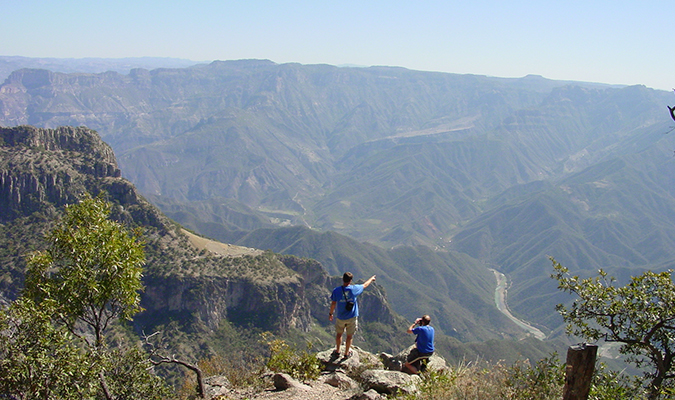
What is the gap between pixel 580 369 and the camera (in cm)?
1188

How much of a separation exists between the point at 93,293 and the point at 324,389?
10492mm

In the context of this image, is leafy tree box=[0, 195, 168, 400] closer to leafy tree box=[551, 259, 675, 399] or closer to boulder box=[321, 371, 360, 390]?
boulder box=[321, 371, 360, 390]

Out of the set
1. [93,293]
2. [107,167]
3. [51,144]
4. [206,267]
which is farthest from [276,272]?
[93,293]

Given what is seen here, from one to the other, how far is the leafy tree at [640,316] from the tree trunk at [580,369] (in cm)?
377

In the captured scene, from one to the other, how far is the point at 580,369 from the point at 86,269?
16.2 meters

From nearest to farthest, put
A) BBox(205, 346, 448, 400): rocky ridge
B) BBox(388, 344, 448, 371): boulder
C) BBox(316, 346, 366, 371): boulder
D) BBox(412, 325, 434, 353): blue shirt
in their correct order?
BBox(205, 346, 448, 400): rocky ridge
BBox(412, 325, 434, 353): blue shirt
BBox(388, 344, 448, 371): boulder
BBox(316, 346, 366, 371): boulder

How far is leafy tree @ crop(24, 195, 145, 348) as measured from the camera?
16.1m

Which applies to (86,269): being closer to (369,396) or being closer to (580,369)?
(369,396)

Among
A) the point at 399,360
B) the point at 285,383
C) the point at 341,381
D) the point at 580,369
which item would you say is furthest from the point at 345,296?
the point at 580,369

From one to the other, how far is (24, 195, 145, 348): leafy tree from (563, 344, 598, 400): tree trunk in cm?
1480

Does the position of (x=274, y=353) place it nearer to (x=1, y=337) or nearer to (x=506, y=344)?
(x=1, y=337)

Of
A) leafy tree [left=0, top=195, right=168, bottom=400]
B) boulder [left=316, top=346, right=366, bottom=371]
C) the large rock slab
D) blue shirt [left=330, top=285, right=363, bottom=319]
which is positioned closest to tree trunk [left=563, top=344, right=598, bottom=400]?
the large rock slab

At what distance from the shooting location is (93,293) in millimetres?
16391

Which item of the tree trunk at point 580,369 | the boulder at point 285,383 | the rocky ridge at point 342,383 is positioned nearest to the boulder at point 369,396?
the rocky ridge at point 342,383
